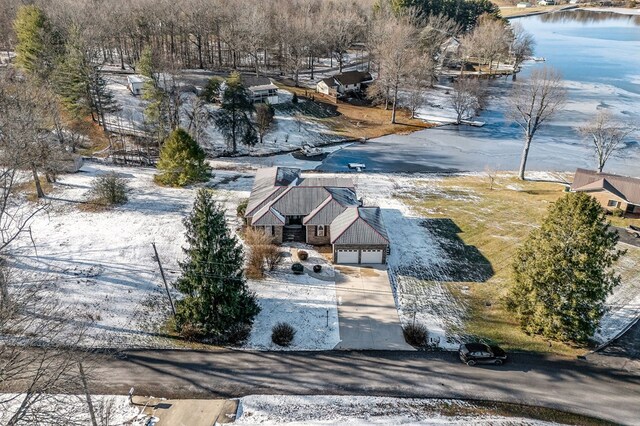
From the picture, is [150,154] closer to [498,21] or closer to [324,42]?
[324,42]

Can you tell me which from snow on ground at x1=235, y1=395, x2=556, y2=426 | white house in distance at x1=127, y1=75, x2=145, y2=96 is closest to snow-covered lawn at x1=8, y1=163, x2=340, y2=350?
snow on ground at x1=235, y1=395, x2=556, y2=426

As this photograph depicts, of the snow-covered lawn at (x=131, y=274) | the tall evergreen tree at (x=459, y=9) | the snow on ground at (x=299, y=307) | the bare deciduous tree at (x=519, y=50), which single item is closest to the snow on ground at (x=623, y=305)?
the snow on ground at (x=299, y=307)

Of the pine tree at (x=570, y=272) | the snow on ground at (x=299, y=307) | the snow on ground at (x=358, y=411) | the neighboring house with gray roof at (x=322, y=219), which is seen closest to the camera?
the snow on ground at (x=358, y=411)

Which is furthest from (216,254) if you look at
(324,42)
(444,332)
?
(324,42)

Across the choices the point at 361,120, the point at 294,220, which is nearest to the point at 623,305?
the point at 294,220

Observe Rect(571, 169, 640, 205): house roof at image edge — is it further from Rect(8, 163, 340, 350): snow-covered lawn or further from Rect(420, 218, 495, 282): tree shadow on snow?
Rect(8, 163, 340, 350): snow-covered lawn

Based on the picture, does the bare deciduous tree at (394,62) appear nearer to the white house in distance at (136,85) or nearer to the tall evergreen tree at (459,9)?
the tall evergreen tree at (459,9)

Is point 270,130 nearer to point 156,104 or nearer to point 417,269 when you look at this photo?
point 156,104
